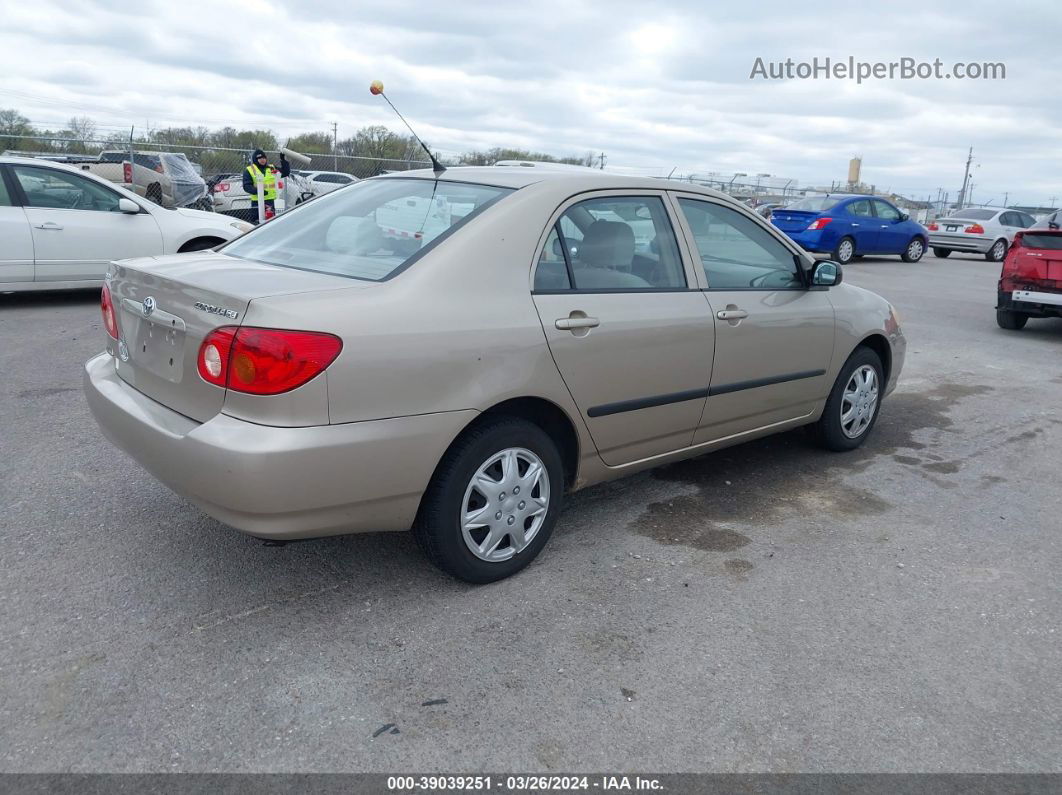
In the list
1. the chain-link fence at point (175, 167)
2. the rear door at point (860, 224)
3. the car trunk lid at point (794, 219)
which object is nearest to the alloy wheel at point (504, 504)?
the chain-link fence at point (175, 167)

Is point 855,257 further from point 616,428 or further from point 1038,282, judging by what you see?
point 616,428

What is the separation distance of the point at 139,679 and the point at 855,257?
20297 mm

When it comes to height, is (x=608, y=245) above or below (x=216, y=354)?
above

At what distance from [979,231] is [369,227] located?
22671 millimetres

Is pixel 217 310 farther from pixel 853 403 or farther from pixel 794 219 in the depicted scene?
pixel 794 219

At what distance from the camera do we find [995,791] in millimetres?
2434

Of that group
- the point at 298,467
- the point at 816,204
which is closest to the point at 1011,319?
the point at 816,204

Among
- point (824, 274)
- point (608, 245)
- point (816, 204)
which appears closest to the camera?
point (608, 245)

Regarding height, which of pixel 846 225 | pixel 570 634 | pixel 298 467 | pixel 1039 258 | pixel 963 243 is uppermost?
pixel 846 225

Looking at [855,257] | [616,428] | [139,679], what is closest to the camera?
[139,679]

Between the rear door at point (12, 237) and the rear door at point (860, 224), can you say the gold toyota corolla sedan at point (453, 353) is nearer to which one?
the rear door at point (12, 237)

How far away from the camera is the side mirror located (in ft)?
15.2

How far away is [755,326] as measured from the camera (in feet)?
14.1

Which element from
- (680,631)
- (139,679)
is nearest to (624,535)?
(680,631)
